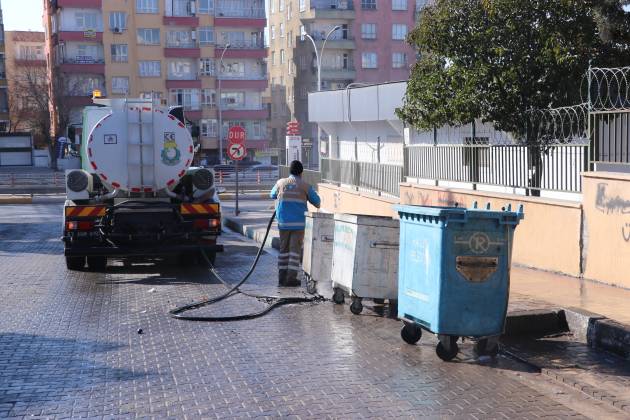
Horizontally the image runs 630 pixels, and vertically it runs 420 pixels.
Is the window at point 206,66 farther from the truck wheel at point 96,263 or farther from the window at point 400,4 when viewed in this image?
the truck wheel at point 96,263

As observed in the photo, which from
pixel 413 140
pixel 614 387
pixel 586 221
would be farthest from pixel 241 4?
pixel 614 387

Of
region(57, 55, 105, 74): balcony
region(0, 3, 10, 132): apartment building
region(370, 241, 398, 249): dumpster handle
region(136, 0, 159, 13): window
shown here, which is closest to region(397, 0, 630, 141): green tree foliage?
region(370, 241, 398, 249): dumpster handle

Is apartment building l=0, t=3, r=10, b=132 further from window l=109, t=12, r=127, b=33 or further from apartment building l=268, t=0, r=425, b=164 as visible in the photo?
apartment building l=268, t=0, r=425, b=164

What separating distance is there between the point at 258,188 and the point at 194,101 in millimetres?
28160

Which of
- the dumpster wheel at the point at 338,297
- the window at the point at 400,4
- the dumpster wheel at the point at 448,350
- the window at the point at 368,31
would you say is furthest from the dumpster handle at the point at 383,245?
the window at the point at 400,4

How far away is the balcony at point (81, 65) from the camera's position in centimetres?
7269

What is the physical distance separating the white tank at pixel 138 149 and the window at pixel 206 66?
6120 cm

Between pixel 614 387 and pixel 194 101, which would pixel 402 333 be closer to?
pixel 614 387

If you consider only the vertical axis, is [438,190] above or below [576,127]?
below

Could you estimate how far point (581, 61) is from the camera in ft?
45.8

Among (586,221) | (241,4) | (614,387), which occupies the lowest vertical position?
(614,387)

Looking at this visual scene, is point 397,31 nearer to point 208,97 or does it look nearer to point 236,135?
point 208,97

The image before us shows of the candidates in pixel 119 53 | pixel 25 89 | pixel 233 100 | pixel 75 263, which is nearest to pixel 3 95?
pixel 25 89

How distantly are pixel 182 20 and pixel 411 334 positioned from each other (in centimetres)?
6897
